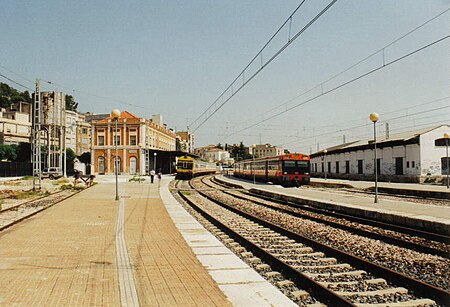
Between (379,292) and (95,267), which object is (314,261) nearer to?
(379,292)

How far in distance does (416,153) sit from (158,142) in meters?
51.7

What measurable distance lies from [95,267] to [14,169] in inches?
2236

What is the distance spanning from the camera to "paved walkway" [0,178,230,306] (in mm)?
5371

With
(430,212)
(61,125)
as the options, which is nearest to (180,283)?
(430,212)

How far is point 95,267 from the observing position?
7.00 metres

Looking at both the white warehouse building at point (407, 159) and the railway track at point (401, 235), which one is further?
the white warehouse building at point (407, 159)

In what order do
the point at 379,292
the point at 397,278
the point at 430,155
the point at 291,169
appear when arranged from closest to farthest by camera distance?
the point at 379,292 < the point at 397,278 < the point at 291,169 < the point at 430,155

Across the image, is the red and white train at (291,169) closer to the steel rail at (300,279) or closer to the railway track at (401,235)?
the railway track at (401,235)

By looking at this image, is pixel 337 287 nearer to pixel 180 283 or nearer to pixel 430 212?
pixel 180 283

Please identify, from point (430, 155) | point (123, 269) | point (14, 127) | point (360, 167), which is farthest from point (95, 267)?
point (14, 127)

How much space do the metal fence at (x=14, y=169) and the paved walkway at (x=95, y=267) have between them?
48.1 metres

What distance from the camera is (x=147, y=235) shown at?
34.4 feet

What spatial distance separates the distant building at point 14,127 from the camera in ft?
278

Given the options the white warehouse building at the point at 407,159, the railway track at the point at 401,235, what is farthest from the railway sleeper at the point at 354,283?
the white warehouse building at the point at 407,159
